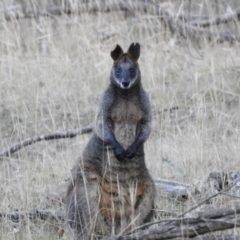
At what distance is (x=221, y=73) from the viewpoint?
894cm

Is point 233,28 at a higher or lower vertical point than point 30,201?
higher

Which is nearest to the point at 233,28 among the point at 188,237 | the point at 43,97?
the point at 43,97

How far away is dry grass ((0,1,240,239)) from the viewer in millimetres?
6387

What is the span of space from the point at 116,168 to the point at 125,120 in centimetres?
39

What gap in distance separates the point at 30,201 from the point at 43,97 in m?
3.28

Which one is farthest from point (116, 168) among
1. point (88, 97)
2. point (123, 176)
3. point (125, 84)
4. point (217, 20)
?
point (217, 20)

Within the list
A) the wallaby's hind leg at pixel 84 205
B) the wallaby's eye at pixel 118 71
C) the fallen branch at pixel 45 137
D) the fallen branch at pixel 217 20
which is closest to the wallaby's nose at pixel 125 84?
the wallaby's eye at pixel 118 71

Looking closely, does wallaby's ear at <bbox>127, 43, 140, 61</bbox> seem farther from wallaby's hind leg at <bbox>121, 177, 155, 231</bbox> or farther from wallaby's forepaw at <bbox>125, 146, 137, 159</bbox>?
wallaby's hind leg at <bbox>121, 177, 155, 231</bbox>

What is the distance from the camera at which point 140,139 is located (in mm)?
5547

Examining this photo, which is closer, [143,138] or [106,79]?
[143,138]

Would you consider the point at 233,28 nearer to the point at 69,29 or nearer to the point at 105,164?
the point at 69,29

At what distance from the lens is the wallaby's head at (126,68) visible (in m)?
5.62

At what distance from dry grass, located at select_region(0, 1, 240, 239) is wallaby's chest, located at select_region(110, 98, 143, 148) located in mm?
604

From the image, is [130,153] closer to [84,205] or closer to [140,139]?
[140,139]
